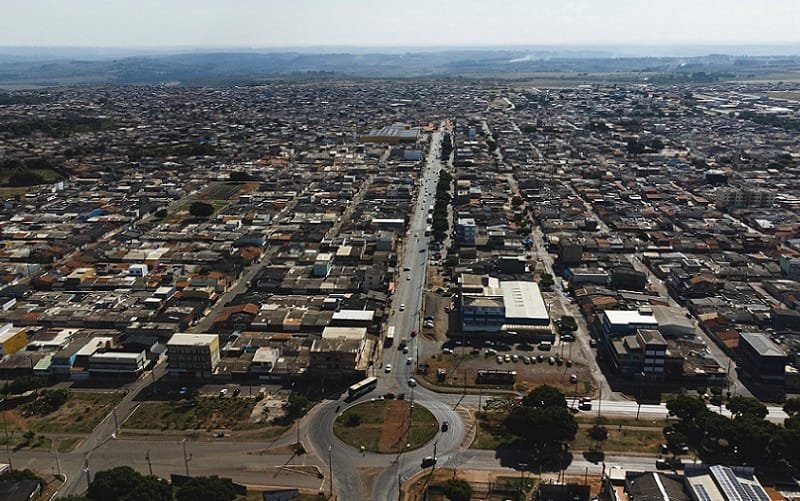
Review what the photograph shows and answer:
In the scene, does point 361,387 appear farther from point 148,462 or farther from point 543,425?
point 148,462

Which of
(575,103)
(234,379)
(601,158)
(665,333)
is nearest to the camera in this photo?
(234,379)

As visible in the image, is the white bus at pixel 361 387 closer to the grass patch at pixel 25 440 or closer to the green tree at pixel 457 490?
the green tree at pixel 457 490

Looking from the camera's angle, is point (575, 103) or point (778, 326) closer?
point (778, 326)

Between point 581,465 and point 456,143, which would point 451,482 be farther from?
point 456,143

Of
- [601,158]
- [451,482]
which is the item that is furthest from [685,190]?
[451,482]

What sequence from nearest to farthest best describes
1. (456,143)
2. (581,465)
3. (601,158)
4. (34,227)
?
1. (581,465)
2. (34,227)
3. (601,158)
4. (456,143)
